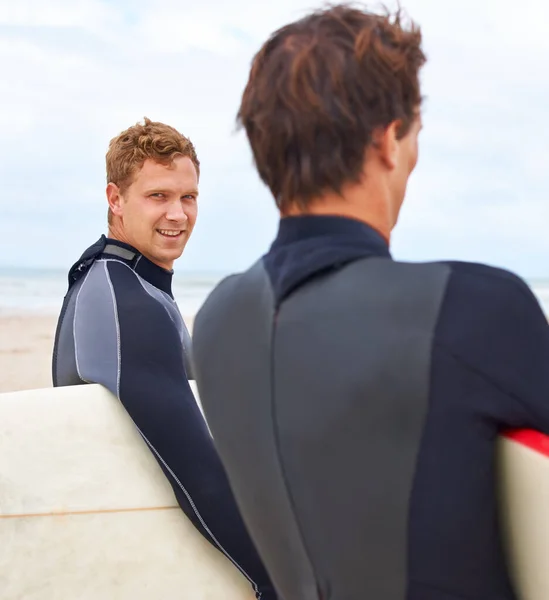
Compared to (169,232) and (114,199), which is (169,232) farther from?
(114,199)

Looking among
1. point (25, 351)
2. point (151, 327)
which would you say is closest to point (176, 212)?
point (151, 327)

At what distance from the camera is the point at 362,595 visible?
3.34 feet

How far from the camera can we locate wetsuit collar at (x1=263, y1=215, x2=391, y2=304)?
99 cm

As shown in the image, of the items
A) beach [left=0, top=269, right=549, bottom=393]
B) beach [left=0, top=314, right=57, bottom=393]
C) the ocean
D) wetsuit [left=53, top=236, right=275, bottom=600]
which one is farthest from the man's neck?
the ocean

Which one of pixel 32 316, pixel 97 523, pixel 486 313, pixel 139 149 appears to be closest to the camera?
pixel 486 313

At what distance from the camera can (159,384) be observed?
217 centimetres

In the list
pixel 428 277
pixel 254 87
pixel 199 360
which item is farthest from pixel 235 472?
pixel 254 87

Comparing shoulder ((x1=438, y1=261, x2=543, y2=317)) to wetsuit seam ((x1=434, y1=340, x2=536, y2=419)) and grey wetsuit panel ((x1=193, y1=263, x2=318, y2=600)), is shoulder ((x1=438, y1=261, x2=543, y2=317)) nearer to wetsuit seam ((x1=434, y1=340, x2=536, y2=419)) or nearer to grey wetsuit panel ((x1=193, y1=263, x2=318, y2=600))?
wetsuit seam ((x1=434, y1=340, x2=536, y2=419))

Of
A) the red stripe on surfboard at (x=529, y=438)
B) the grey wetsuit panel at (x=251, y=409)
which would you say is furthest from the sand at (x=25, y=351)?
the red stripe on surfboard at (x=529, y=438)

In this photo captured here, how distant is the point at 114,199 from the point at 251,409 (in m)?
1.53

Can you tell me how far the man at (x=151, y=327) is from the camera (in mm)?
2162

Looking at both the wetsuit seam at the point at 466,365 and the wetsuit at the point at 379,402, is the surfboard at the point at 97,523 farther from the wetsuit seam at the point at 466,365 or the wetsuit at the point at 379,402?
the wetsuit seam at the point at 466,365

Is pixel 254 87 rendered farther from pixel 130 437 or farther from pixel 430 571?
pixel 130 437

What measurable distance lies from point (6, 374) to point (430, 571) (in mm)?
8774
